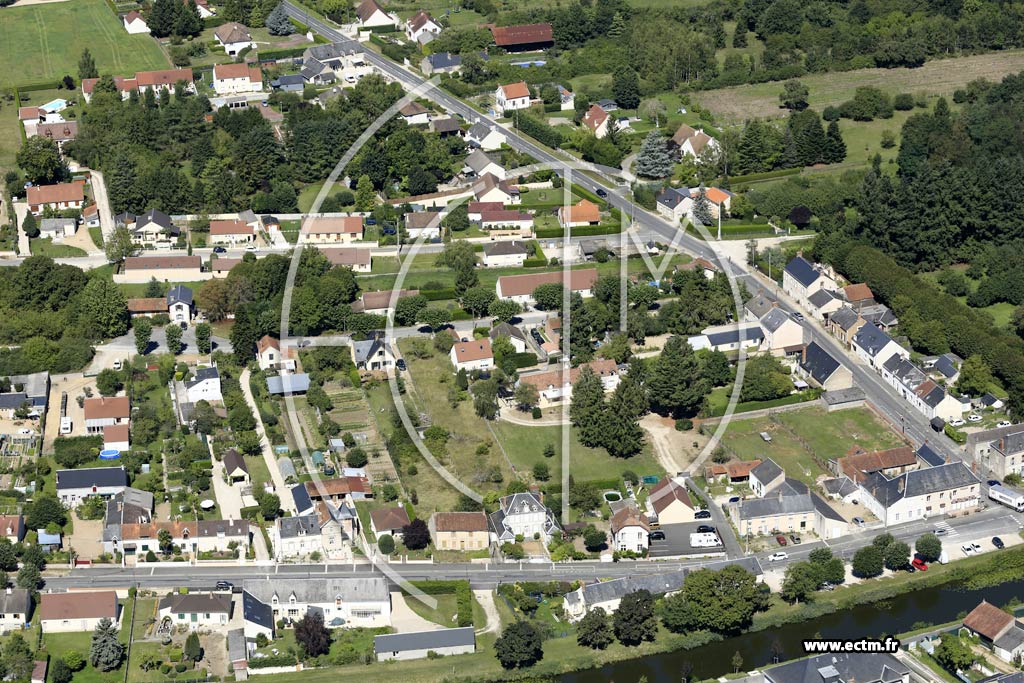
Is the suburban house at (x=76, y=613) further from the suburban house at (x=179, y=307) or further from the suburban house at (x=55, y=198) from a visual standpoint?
the suburban house at (x=55, y=198)

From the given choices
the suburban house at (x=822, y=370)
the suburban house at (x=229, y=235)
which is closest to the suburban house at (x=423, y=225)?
the suburban house at (x=229, y=235)

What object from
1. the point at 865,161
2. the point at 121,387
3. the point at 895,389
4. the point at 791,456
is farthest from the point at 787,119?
the point at 121,387

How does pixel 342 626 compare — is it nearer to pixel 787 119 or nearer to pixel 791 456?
pixel 791 456

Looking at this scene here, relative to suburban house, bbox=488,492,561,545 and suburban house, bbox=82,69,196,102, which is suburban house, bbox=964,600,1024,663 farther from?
suburban house, bbox=82,69,196,102

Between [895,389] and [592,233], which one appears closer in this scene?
[895,389]

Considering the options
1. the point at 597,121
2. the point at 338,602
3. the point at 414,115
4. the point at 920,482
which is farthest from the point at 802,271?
the point at 338,602

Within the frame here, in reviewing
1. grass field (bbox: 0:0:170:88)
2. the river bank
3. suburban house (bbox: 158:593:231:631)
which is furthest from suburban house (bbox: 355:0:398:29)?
the river bank
